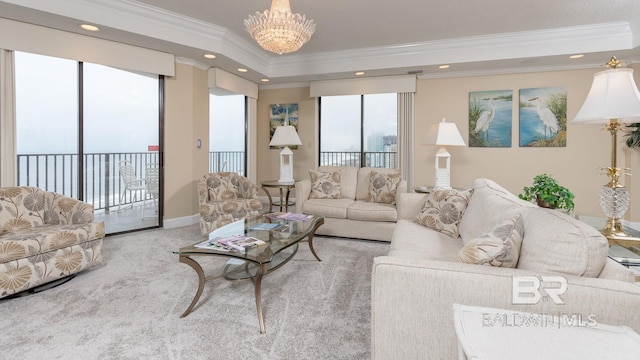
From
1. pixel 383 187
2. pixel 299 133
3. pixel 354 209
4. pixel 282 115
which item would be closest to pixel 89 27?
pixel 282 115

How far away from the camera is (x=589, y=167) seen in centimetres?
506

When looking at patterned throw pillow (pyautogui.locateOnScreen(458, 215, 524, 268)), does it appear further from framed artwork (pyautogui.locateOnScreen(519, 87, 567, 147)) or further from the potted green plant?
framed artwork (pyautogui.locateOnScreen(519, 87, 567, 147))

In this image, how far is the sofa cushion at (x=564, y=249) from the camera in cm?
124

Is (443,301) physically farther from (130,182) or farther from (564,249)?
(130,182)

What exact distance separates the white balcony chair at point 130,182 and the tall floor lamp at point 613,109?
548 cm

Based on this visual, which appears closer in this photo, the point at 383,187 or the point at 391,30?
the point at 383,187

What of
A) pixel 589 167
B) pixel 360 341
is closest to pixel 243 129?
pixel 360 341

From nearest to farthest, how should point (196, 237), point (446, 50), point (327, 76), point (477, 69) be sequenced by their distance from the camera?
point (196, 237), point (446, 50), point (477, 69), point (327, 76)

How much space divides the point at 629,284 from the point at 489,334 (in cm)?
63

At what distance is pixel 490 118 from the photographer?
17.6ft

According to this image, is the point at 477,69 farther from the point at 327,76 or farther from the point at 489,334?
the point at 489,334

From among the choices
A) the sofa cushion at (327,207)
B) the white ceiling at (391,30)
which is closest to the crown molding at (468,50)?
the white ceiling at (391,30)

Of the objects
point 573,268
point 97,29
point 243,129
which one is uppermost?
point 97,29

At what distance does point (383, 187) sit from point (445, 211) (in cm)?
145
